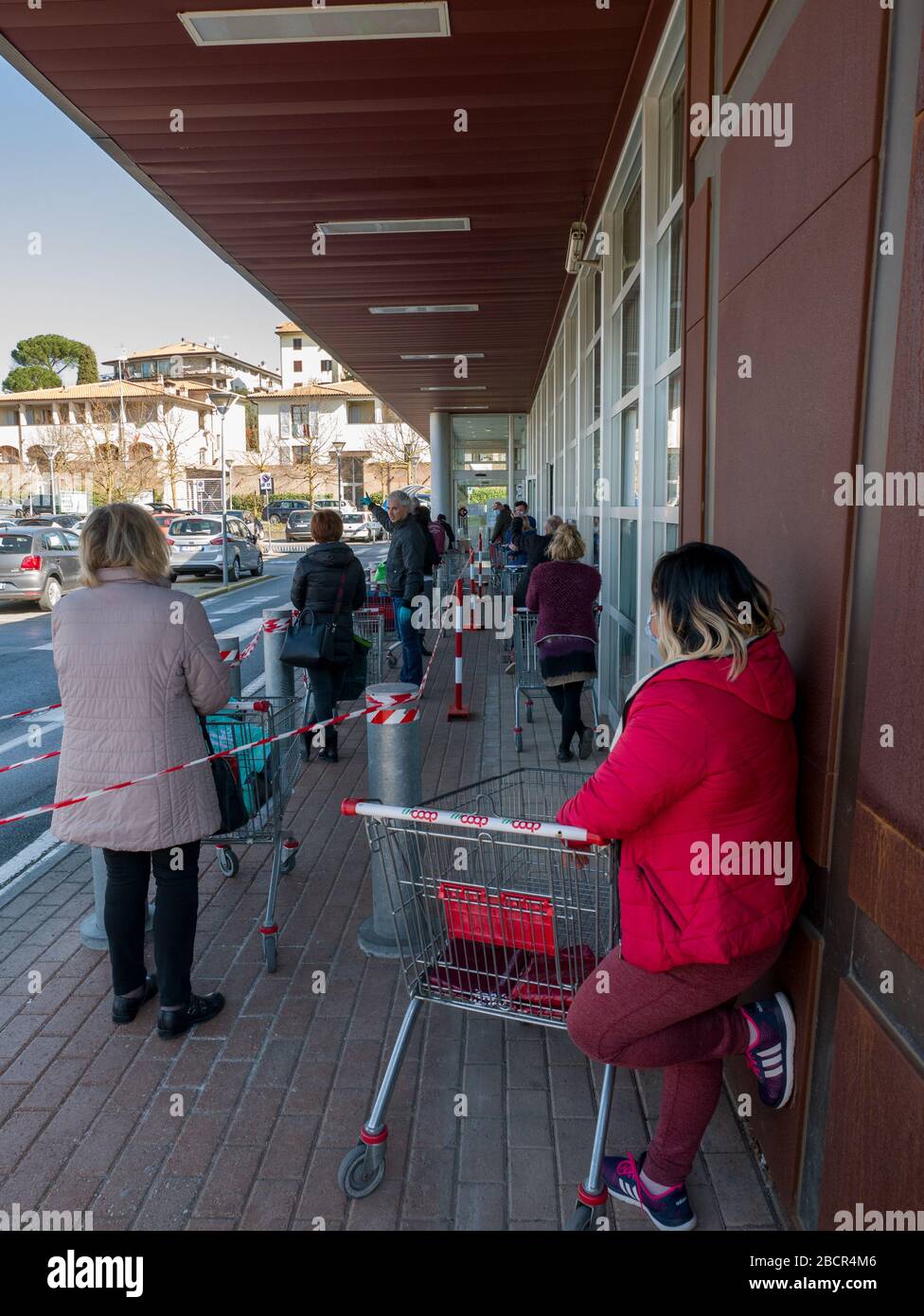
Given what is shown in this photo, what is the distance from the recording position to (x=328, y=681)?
22.8ft

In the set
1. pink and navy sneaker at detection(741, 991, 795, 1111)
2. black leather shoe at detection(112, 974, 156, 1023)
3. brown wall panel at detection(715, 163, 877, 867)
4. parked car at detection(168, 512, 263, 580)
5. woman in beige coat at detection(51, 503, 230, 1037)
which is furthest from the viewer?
parked car at detection(168, 512, 263, 580)

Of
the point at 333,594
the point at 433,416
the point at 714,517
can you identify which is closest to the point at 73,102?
the point at 333,594

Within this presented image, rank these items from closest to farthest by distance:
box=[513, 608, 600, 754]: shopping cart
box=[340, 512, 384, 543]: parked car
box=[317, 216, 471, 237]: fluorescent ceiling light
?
box=[513, 608, 600, 754]: shopping cart, box=[317, 216, 471, 237]: fluorescent ceiling light, box=[340, 512, 384, 543]: parked car

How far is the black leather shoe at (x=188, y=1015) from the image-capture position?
3486 mm

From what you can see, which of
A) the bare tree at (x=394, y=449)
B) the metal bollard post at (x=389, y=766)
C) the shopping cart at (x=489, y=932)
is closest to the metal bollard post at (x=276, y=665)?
the metal bollard post at (x=389, y=766)

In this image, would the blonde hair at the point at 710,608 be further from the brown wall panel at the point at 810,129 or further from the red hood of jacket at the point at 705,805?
the brown wall panel at the point at 810,129

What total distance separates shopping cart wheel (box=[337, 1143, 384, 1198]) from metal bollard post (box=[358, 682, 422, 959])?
1.36 m

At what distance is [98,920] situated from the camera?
4.29m

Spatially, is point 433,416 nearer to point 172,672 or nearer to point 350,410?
point 172,672

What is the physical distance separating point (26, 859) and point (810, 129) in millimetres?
5351

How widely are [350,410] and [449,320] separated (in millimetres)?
61476

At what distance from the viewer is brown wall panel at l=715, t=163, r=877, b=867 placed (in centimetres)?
206

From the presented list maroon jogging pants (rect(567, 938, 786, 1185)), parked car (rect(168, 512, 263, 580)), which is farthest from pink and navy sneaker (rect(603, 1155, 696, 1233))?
parked car (rect(168, 512, 263, 580))

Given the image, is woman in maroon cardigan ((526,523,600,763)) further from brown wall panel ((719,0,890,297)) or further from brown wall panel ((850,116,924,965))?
brown wall panel ((850,116,924,965))
